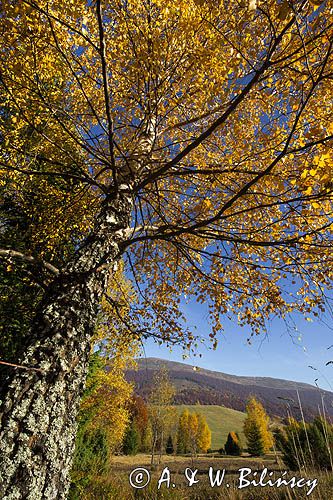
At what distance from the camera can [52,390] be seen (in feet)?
6.05

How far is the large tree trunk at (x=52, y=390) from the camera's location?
1.59 metres

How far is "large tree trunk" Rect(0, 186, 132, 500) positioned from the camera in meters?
1.59

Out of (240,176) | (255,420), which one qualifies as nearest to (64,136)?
(240,176)

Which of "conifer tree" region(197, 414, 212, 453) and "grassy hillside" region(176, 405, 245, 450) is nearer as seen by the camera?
"conifer tree" region(197, 414, 212, 453)

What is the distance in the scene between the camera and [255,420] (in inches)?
1689

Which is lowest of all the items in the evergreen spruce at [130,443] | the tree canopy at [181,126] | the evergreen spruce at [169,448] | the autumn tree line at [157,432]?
the evergreen spruce at [169,448]

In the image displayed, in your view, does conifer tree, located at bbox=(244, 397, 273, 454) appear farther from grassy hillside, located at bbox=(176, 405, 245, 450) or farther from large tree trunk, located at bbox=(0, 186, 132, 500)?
large tree trunk, located at bbox=(0, 186, 132, 500)

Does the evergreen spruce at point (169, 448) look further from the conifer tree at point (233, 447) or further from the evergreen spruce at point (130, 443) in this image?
the evergreen spruce at point (130, 443)

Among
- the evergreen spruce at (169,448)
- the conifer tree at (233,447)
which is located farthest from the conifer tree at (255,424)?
the evergreen spruce at (169,448)

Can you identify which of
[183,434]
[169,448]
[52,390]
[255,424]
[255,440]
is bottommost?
[169,448]

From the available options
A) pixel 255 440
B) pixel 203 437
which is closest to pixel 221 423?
pixel 203 437

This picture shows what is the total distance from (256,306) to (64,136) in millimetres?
4461

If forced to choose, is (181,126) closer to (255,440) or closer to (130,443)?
(130,443)

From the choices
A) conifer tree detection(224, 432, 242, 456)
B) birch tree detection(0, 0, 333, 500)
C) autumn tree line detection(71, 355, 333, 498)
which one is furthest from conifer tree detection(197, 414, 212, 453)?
birch tree detection(0, 0, 333, 500)
